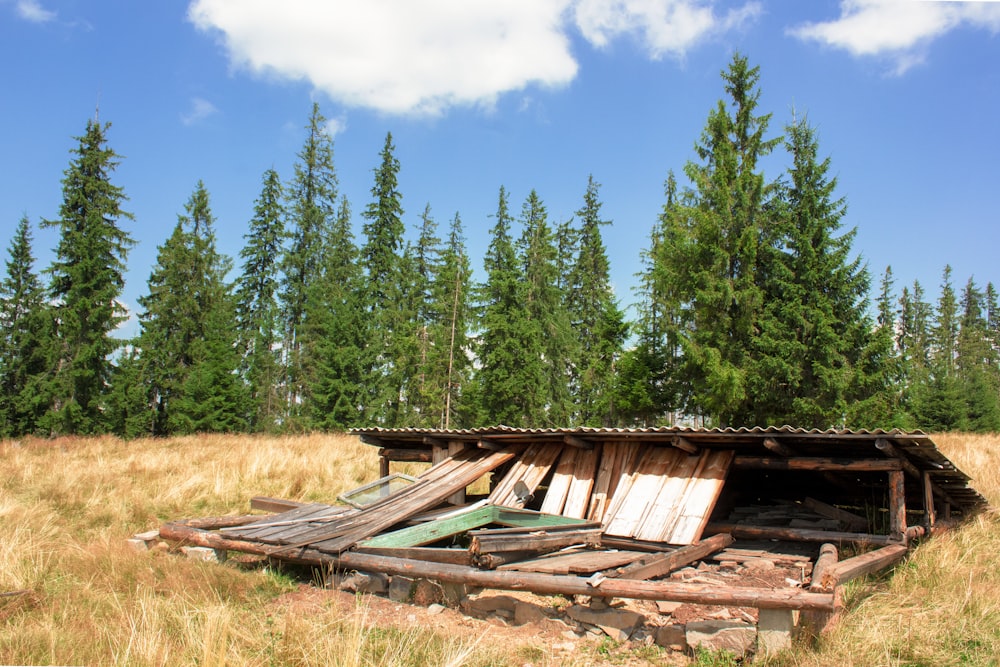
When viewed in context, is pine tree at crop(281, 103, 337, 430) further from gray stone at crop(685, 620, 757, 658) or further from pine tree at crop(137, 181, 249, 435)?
gray stone at crop(685, 620, 757, 658)

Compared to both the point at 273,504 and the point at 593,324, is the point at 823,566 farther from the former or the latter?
the point at 593,324

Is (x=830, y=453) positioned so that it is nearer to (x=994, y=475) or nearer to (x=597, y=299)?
(x=994, y=475)

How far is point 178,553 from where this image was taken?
9.16m

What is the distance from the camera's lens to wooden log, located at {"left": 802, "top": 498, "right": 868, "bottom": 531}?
962 centimetres

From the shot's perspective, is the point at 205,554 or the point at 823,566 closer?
the point at 823,566

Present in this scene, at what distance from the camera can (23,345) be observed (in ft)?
116

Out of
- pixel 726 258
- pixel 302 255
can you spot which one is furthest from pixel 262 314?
pixel 726 258

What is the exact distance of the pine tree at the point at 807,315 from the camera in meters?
23.3

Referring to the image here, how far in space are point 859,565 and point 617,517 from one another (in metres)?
2.83

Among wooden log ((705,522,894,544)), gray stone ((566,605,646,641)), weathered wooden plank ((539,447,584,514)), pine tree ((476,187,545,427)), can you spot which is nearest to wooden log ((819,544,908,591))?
wooden log ((705,522,894,544))

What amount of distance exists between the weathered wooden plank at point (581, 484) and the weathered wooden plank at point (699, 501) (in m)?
1.37

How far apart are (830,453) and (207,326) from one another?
106 feet

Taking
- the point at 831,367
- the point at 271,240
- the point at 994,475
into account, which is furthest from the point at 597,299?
the point at 994,475

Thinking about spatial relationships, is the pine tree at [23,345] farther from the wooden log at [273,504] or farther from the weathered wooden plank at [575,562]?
the weathered wooden plank at [575,562]
